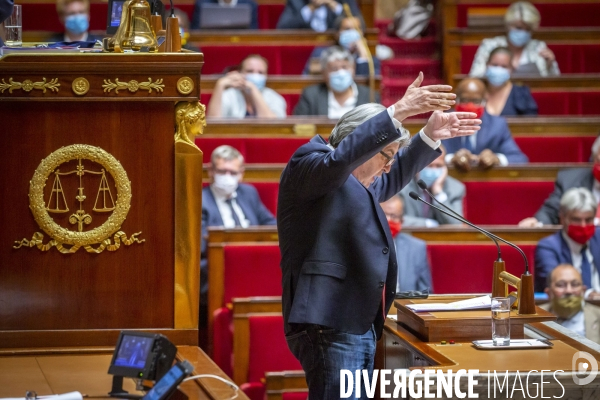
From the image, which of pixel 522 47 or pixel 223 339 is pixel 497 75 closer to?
pixel 522 47

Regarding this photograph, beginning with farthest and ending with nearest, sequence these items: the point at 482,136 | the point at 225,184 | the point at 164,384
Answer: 1. the point at 482,136
2. the point at 225,184
3. the point at 164,384

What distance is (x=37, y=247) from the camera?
4.69ft

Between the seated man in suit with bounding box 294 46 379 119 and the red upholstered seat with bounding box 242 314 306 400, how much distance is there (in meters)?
1.37

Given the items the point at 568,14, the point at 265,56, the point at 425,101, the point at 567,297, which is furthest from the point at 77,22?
the point at 425,101

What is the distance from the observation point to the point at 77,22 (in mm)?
3609

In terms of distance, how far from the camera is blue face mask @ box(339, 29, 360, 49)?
3887 millimetres

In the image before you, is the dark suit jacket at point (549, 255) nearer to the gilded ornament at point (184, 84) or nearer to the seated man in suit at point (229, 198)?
the seated man in suit at point (229, 198)

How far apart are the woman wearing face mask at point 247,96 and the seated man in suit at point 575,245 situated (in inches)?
Result: 47.6

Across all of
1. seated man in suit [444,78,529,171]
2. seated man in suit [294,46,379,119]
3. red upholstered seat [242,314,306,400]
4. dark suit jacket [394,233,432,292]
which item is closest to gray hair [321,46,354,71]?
seated man in suit [294,46,379,119]

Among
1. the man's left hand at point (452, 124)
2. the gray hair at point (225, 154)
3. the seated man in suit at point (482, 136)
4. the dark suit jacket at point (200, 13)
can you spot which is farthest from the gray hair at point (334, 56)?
the man's left hand at point (452, 124)

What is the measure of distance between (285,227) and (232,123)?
5.95 feet

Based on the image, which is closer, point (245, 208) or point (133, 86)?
point (133, 86)

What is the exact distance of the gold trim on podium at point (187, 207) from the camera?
1446 mm

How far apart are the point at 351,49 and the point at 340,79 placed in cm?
40
